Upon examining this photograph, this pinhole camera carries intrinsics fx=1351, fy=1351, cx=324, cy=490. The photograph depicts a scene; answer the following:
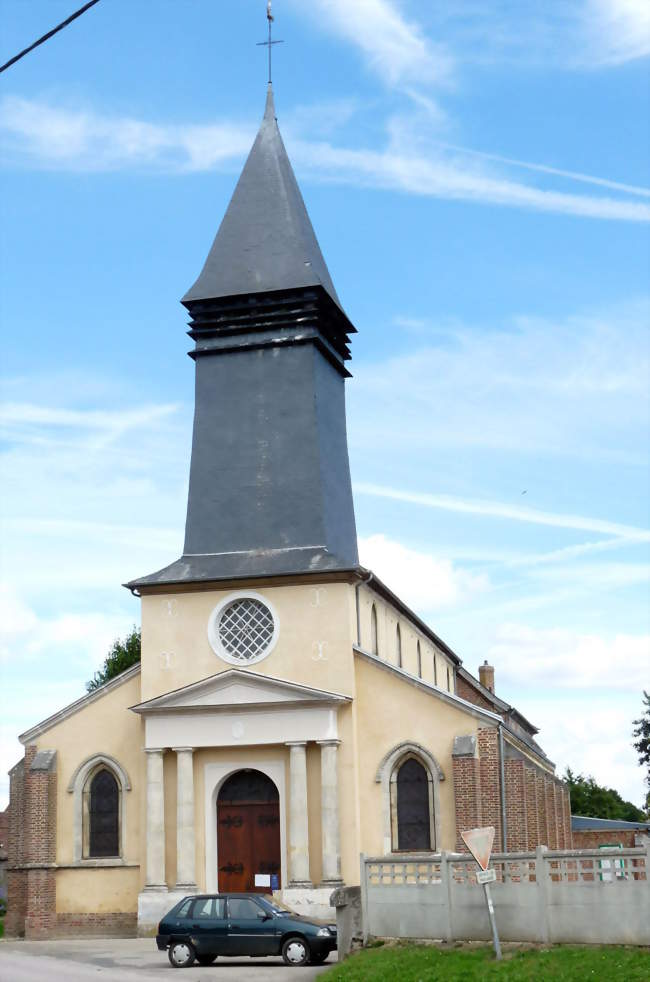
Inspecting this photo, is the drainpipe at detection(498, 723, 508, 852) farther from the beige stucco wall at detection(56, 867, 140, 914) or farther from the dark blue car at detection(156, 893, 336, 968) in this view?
the beige stucco wall at detection(56, 867, 140, 914)

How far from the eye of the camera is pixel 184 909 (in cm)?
2389

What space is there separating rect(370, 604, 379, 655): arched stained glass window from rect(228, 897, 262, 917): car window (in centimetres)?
1147

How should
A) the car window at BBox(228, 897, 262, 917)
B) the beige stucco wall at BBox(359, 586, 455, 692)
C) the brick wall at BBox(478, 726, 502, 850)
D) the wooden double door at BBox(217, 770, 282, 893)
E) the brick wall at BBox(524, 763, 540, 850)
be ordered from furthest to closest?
the beige stucco wall at BBox(359, 586, 455, 692), the brick wall at BBox(524, 763, 540, 850), the wooden double door at BBox(217, 770, 282, 893), the brick wall at BBox(478, 726, 502, 850), the car window at BBox(228, 897, 262, 917)

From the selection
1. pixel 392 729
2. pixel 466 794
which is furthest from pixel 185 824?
pixel 466 794

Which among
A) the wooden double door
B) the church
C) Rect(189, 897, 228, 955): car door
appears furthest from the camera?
the wooden double door

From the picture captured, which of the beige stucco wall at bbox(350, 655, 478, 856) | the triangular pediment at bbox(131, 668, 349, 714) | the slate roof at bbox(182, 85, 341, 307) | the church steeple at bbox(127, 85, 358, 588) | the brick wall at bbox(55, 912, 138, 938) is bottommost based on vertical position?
the brick wall at bbox(55, 912, 138, 938)

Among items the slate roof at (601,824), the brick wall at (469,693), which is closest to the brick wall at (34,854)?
the brick wall at (469,693)

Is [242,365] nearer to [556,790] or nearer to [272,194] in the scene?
[272,194]

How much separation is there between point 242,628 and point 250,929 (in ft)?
33.0

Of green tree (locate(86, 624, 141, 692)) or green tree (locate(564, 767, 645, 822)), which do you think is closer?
green tree (locate(86, 624, 141, 692))

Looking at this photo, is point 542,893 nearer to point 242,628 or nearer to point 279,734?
point 279,734

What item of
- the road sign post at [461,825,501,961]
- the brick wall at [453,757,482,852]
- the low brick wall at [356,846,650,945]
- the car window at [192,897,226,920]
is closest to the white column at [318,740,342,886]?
the brick wall at [453,757,482,852]

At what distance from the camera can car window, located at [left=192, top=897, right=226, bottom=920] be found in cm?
2359

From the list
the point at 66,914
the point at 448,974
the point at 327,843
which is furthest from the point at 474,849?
the point at 66,914
